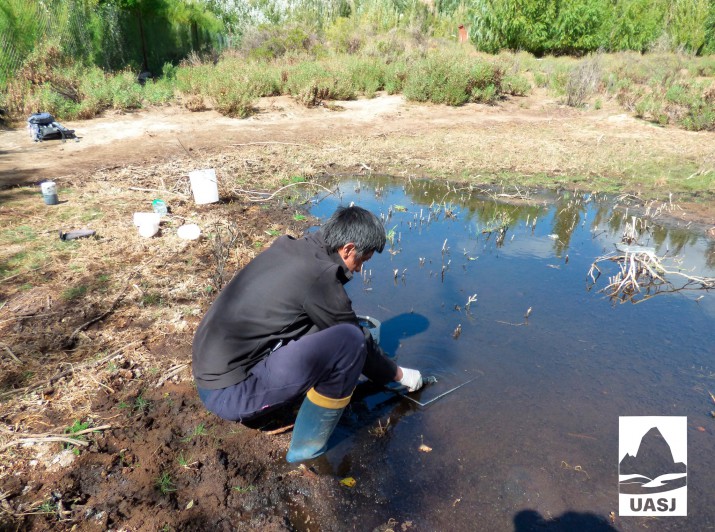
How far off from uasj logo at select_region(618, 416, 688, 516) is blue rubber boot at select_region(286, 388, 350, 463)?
5.06 ft

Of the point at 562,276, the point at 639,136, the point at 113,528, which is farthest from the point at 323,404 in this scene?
the point at 639,136

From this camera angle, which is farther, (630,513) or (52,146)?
(52,146)

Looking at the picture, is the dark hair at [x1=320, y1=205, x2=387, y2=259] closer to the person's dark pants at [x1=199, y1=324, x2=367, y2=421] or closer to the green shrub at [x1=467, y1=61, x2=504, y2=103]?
the person's dark pants at [x1=199, y1=324, x2=367, y2=421]

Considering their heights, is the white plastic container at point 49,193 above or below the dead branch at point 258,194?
above

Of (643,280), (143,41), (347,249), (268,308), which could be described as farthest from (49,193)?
(143,41)

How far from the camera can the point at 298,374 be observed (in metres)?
2.23

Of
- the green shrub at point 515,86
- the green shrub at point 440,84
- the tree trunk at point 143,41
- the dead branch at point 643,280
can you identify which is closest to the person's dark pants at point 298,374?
the dead branch at point 643,280

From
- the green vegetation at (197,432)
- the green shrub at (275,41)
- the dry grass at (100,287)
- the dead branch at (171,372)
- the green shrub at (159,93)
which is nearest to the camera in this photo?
the green vegetation at (197,432)

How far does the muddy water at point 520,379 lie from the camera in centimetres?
238

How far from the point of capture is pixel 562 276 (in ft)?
15.1

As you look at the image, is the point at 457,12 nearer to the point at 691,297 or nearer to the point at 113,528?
the point at 691,297

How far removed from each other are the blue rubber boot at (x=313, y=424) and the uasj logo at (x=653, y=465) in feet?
5.06

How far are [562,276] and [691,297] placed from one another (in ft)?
3.65

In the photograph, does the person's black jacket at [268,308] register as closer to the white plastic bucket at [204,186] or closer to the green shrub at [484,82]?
the white plastic bucket at [204,186]
